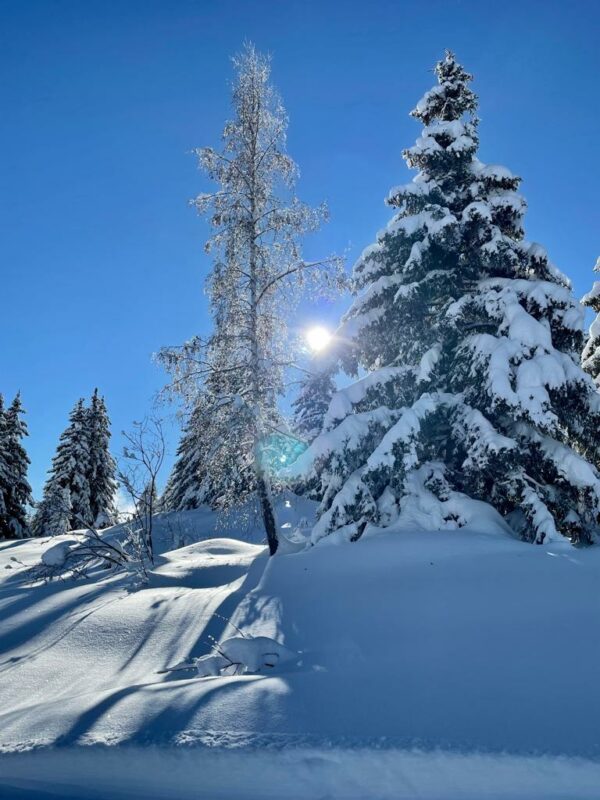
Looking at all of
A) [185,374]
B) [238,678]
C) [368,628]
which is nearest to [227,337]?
[185,374]

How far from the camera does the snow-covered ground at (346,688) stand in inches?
102

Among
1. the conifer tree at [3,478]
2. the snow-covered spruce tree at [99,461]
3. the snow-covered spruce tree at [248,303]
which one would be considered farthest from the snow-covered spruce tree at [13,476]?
the snow-covered spruce tree at [248,303]

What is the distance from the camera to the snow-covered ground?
2.58 metres

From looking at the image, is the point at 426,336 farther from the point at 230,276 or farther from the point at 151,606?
the point at 151,606

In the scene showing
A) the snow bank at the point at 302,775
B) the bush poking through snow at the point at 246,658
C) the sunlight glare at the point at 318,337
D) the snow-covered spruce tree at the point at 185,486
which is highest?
the sunlight glare at the point at 318,337

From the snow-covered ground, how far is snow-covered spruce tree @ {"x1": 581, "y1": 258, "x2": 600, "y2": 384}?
30.0ft

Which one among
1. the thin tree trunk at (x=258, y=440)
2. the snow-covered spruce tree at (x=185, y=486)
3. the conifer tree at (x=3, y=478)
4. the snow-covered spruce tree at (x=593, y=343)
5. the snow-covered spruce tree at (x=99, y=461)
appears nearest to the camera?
the thin tree trunk at (x=258, y=440)

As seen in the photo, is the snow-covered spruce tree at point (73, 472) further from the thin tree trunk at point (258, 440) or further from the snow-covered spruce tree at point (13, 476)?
the thin tree trunk at point (258, 440)

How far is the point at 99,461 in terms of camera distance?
31.2m

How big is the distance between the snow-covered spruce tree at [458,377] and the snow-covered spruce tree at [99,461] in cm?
2507

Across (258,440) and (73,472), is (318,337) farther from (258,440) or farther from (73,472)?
(73,472)

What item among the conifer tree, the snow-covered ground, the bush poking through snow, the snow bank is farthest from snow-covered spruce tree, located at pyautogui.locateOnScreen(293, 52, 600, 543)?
the conifer tree

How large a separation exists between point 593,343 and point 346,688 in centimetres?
1396

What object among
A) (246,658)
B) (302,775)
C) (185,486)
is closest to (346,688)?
(302,775)
